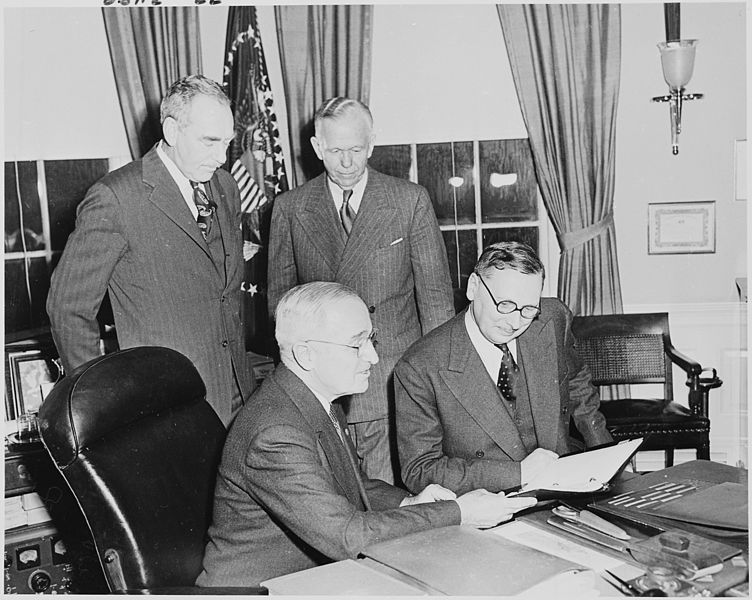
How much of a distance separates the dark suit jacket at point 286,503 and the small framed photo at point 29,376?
1.86 m

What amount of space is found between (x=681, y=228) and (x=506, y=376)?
8.34ft

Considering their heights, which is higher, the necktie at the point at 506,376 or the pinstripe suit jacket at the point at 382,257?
the pinstripe suit jacket at the point at 382,257

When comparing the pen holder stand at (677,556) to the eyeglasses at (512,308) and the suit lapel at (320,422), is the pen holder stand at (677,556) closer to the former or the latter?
the suit lapel at (320,422)

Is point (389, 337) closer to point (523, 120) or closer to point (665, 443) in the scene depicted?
point (665, 443)

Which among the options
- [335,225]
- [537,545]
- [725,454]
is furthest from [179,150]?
[725,454]

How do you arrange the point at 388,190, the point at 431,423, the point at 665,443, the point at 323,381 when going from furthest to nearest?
the point at 665,443 < the point at 388,190 < the point at 431,423 < the point at 323,381

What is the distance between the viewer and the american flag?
14.7 feet

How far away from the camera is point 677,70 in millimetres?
4254

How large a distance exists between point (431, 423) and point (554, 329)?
521 millimetres

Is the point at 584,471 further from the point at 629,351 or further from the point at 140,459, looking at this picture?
the point at 629,351

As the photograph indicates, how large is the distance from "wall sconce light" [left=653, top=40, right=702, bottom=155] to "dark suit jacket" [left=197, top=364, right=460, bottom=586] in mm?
3193

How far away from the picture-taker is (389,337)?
3.16 metres

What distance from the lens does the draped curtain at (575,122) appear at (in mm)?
4488

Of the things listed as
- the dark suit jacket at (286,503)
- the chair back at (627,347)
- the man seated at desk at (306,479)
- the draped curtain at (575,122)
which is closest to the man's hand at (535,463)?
the man seated at desk at (306,479)
